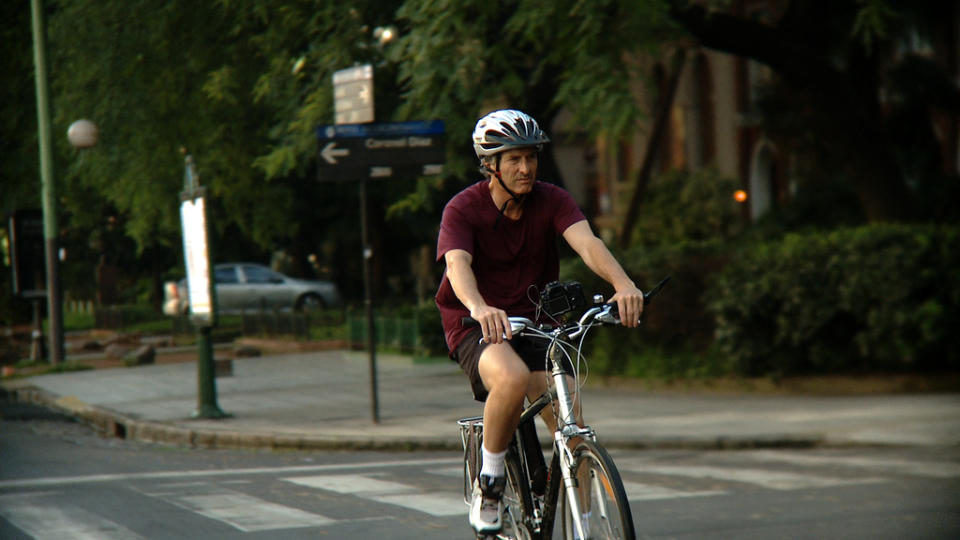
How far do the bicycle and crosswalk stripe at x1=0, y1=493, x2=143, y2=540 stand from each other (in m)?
2.48

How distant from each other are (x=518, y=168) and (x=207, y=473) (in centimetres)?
543

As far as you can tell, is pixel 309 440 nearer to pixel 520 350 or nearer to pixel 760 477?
pixel 760 477

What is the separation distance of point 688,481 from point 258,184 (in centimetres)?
1293

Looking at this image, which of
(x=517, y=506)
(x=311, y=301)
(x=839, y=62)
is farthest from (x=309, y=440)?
(x=311, y=301)

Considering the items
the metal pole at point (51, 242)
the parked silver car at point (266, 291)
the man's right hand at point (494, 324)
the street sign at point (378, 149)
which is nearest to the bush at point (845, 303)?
the street sign at point (378, 149)

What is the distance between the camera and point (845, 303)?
12.6 m

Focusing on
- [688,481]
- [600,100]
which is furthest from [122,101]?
[688,481]

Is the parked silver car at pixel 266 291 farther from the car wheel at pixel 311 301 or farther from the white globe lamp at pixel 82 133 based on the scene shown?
the white globe lamp at pixel 82 133

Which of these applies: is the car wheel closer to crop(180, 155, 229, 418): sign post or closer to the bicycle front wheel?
crop(180, 155, 229, 418): sign post

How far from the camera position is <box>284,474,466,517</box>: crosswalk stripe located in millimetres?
7412

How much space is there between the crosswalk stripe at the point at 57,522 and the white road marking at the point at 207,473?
845 mm

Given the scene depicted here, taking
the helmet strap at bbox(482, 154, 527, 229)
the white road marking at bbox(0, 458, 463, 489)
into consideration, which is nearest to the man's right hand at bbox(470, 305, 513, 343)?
the helmet strap at bbox(482, 154, 527, 229)

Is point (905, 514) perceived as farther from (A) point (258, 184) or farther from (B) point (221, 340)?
(B) point (221, 340)

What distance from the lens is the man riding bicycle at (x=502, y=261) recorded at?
4.80m
